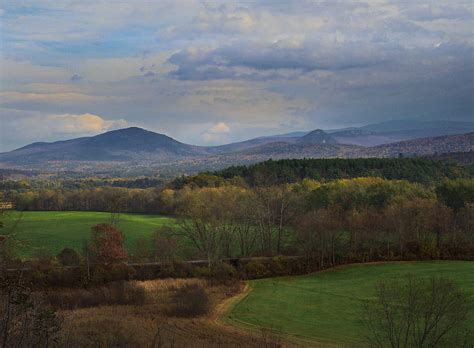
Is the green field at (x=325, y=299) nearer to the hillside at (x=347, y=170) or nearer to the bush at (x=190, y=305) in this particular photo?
the bush at (x=190, y=305)

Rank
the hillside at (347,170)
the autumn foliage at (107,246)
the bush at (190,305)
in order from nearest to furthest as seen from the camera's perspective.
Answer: the bush at (190,305), the autumn foliage at (107,246), the hillside at (347,170)

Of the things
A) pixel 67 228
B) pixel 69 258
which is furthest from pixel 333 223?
pixel 67 228

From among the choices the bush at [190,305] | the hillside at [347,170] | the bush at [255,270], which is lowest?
the bush at [255,270]

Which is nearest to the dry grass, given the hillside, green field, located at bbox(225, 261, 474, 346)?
green field, located at bbox(225, 261, 474, 346)

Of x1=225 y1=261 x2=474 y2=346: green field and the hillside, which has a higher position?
the hillside

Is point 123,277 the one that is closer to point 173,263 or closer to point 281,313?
point 173,263

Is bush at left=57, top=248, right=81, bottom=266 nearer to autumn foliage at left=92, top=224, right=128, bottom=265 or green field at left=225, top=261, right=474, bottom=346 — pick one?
autumn foliage at left=92, top=224, right=128, bottom=265

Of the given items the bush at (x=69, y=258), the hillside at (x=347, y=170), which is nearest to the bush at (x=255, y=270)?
the bush at (x=69, y=258)
